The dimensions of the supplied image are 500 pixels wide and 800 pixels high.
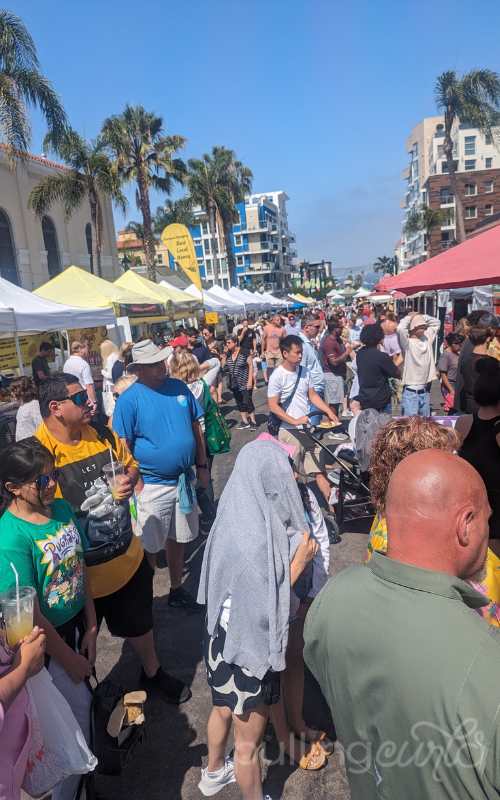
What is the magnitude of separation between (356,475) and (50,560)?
10.7ft

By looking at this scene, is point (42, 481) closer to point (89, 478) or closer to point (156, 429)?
point (89, 478)

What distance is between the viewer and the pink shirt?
1.51 metres

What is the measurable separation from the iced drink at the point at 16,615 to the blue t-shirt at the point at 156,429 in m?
1.88

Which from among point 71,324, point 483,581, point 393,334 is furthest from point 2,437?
point 393,334

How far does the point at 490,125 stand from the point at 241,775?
3158 cm

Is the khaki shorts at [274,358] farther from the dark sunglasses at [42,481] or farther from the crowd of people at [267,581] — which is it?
the dark sunglasses at [42,481]

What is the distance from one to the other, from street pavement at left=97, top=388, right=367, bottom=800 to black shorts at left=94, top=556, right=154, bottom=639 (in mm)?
492

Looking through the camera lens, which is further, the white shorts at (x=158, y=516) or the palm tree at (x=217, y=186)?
the palm tree at (x=217, y=186)

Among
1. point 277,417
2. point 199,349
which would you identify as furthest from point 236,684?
point 199,349

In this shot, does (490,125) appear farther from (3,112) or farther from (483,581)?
(483,581)

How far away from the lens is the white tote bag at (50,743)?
5.66 ft

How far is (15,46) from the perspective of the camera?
1406cm

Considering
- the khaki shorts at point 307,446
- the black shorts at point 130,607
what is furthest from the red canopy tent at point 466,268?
the black shorts at point 130,607

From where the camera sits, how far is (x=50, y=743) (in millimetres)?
1785
